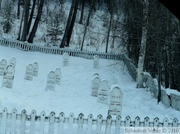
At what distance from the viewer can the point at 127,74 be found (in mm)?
20078

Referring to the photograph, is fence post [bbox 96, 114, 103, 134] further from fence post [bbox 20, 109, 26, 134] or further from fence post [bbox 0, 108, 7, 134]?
fence post [bbox 0, 108, 7, 134]

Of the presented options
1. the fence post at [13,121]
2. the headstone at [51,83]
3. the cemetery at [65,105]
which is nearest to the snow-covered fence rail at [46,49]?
the cemetery at [65,105]

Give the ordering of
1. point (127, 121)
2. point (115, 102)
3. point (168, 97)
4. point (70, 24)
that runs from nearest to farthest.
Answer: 1. point (127, 121)
2. point (115, 102)
3. point (168, 97)
4. point (70, 24)

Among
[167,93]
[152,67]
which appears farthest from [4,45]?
[167,93]

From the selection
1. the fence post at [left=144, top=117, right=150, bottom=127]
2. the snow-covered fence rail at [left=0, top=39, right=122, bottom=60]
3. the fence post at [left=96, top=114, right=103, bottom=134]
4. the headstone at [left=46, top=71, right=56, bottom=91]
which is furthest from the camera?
the snow-covered fence rail at [left=0, top=39, right=122, bottom=60]

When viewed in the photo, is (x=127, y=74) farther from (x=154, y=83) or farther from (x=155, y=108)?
(x=155, y=108)

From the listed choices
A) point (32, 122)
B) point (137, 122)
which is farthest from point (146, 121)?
point (32, 122)

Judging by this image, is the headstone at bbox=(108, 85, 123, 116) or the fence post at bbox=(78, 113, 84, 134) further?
the headstone at bbox=(108, 85, 123, 116)

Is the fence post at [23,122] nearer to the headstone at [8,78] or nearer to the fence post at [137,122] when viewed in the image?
the fence post at [137,122]

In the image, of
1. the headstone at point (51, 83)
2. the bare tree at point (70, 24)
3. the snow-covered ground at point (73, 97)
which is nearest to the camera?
the snow-covered ground at point (73, 97)

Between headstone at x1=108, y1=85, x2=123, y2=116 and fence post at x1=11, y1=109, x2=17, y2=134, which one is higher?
headstone at x1=108, y1=85, x2=123, y2=116

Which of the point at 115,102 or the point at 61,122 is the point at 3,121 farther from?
the point at 115,102

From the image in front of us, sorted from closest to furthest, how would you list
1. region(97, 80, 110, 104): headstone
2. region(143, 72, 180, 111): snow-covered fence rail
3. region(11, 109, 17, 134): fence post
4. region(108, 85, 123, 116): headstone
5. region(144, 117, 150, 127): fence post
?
region(11, 109, 17, 134): fence post, region(144, 117, 150, 127): fence post, region(108, 85, 123, 116): headstone, region(143, 72, 180, 111): snow-covered fence rail, region(97, 80, 110, 104): headstone

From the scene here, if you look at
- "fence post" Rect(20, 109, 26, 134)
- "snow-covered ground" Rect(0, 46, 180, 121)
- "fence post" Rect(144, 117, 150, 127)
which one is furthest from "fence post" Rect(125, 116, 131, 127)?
"snow-covered ground" Rect(0, 46, 180, 121)
